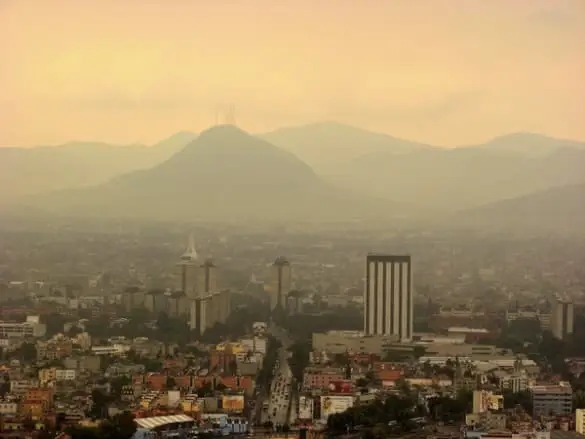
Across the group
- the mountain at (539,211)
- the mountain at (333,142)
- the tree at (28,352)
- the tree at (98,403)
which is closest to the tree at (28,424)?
the tree at (98,403)

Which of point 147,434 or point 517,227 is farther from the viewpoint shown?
point 517,227

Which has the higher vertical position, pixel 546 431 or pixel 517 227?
pixel 517 227

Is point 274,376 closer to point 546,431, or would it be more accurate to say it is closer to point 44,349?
point 44,349

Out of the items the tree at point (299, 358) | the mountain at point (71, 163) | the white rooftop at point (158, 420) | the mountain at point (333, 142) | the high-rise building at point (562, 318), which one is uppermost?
the mountain at point (333, 142)

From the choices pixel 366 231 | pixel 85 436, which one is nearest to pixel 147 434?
pixel 85 436

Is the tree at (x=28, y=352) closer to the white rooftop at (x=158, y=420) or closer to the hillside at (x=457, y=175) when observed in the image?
the white rooftop at (x=158, y=420)

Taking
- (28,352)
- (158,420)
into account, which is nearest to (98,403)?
(158,420)

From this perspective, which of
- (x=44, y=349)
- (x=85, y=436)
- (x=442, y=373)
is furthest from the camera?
(x=44, y=349)
